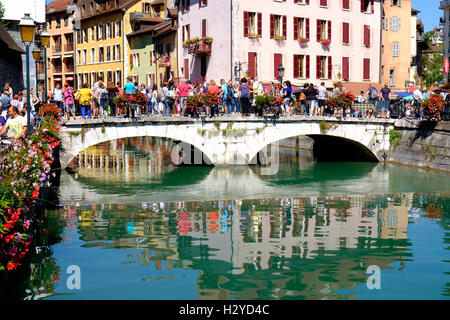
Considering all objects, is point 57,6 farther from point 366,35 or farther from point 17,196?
point 17,196

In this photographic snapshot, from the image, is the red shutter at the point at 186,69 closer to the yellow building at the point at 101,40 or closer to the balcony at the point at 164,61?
the balcony at the point at 164,61

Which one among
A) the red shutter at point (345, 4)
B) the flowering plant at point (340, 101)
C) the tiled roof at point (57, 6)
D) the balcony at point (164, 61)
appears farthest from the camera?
the tiled roof at point (57, 6)

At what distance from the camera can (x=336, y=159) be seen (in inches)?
1185

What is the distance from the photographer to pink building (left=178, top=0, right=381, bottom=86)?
3659cm

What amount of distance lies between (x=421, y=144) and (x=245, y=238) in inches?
566

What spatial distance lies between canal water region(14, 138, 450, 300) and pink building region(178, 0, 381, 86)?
14.7 meters

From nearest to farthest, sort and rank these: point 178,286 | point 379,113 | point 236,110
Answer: point 178,286 < point 236,110 < point 379,113

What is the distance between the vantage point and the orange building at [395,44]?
1884 inches

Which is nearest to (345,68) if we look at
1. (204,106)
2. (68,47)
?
(204,106)

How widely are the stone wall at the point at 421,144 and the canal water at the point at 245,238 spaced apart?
102 centimetres

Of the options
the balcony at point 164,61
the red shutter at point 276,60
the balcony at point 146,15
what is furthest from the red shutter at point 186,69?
the balcony at point 146,15
